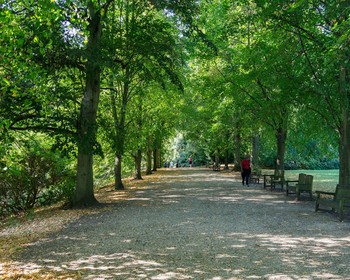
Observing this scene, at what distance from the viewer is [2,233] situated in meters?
9.14

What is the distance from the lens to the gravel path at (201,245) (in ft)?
18.2

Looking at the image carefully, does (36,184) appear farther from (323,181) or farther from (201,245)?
(323,181)

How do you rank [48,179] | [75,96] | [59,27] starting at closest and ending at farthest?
[59,27]
[75,96]
[48,179]

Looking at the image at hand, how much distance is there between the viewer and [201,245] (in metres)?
7.05

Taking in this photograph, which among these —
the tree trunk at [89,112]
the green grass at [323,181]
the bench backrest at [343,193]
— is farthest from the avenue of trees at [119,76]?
the green grass at [323,181]

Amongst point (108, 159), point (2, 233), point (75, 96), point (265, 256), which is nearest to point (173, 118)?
point (108, 159)

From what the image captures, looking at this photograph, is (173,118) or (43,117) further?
(173,118)

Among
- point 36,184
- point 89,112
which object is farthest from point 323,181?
point 36,184

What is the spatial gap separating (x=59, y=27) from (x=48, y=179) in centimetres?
623

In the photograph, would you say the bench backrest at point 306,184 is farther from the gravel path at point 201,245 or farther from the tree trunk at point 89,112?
the tree trunk at point 89,112

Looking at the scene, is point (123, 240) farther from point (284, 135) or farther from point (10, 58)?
point (284, 135)

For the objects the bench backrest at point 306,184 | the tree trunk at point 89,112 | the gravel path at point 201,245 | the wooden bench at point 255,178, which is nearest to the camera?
the gravel path at point 201,245

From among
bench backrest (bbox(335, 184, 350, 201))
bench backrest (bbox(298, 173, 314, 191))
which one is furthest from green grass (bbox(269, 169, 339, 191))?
bench backrest (bbox(335, 184, 350, 201))

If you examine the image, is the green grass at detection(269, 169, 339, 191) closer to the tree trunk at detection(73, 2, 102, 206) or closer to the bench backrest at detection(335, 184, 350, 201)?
the bench backrest at detection(335, 184, 350, 201)
